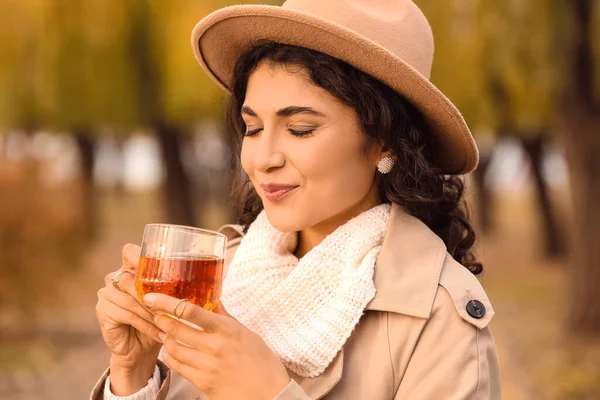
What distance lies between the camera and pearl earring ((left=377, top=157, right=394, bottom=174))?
7.55ft

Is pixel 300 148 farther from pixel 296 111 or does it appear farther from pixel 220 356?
pixel 220 356

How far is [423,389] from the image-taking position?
76.7 inches

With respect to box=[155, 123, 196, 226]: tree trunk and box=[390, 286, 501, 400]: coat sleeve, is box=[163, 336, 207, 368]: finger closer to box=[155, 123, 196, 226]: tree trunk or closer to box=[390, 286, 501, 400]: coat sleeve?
box=[390, 286, 501, 400]: coat sleeve

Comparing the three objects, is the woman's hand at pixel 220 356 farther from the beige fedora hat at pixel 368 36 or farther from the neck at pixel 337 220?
the beige fedora hat at pixel 368 36

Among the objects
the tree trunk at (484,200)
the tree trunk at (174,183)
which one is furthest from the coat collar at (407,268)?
the tree trunk at (484,200)

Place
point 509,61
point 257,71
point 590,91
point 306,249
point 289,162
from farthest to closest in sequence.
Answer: point 590,91 < point 509,61 < point 306,249 < point 257,71 < point 289,162

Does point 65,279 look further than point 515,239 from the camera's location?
No

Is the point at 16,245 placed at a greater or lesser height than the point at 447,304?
lesser

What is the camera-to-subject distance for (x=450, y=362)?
1.95m

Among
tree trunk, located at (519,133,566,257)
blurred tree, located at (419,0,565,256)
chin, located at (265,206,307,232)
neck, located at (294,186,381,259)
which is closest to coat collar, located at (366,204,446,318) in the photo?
neck, located at (294,186,381,259)

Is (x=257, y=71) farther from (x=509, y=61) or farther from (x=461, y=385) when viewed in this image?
(x=509, y=61)

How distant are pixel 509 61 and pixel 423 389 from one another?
21.1 feet

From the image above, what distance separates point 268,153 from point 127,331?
0.64 metres

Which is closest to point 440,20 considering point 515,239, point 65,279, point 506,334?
point 506,334
